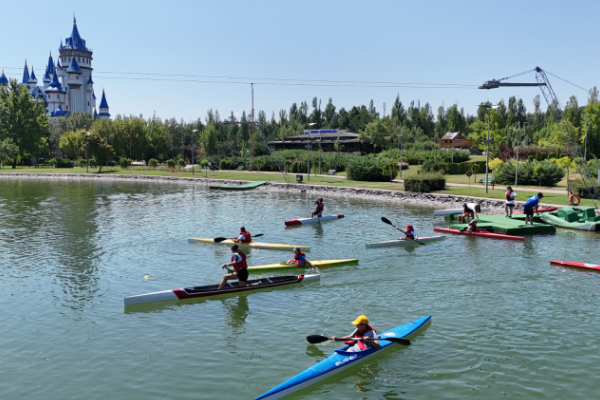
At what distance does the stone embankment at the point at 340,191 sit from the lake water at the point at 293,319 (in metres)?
15.1

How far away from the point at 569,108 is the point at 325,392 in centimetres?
8125

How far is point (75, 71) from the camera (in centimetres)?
15838

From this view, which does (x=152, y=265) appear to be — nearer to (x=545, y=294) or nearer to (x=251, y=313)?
(x=251, y=313)

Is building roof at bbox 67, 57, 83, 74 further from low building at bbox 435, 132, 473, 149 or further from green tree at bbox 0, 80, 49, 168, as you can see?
low building at bbox 435, 132, 473, 149

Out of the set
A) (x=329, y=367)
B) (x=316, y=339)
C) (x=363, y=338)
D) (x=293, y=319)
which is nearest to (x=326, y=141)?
(x=293, y=319)

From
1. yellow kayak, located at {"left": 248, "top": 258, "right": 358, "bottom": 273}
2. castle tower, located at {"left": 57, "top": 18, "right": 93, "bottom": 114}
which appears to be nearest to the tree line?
castle tower, located at {"left": 57, "top": 18, "right": 93, "bottom": 114}

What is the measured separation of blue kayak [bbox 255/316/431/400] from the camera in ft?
36.5

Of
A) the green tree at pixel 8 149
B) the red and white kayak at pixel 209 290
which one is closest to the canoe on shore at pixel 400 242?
the red and white kayak at pixel 209 290

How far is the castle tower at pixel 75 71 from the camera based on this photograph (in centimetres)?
15975

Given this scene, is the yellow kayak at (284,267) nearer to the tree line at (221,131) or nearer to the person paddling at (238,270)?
the person paddling at (238,270)

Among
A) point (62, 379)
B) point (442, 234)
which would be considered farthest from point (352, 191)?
point (62, 379)

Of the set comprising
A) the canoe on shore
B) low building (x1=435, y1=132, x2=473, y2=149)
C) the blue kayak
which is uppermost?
low building (x1=435, y1=132, x2=473, y2=149)

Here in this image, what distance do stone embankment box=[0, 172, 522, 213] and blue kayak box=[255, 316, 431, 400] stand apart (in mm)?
28819

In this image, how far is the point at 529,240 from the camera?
28391 millimetres
